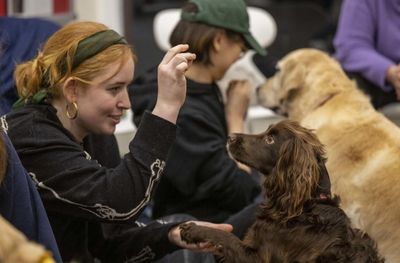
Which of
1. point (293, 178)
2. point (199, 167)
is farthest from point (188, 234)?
point (199, 167)

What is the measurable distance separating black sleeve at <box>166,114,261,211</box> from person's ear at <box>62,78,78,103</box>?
89cm

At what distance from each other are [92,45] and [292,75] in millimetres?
1380

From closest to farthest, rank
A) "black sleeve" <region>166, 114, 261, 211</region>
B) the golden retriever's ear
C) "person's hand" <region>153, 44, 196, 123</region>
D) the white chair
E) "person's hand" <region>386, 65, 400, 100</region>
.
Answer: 1. "person's hand" <region>153, 44, 196, 123</region>
2. "black sleeve" <region>166, 114, 261, 211</region>
3. the golden retriever's ear
4. "person's hand" <region>386, 65, 400, 100</region>
5. the white chair

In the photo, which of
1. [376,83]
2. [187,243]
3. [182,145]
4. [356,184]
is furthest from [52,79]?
[376,83]

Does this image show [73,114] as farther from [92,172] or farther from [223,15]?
[223,15]

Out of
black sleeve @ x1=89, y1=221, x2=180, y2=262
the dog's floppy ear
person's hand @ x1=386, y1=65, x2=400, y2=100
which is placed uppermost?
the dog's floppy ear

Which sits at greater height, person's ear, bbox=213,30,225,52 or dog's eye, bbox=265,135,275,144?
person's ear, bbox=213,30,225,52

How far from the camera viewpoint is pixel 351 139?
3.03 meters

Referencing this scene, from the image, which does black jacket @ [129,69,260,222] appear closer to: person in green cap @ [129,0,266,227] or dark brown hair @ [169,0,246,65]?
person in green cap @ [129,0,266,227]

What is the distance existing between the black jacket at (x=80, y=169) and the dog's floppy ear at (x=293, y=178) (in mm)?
434

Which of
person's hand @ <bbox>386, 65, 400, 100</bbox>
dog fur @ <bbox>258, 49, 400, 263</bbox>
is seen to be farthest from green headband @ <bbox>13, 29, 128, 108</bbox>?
person's hand @ <bbox>386, 65, 400, 100</bbox>

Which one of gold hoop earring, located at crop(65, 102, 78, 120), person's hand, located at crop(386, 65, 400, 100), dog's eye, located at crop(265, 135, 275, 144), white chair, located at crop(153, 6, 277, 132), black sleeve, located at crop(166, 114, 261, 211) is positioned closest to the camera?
gold hoop earring, located at crop(65, 102, 78, 120)

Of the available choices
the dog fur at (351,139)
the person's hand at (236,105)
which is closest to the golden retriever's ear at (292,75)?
the dog fur at (351,139)

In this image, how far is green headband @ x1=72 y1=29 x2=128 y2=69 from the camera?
216cm
